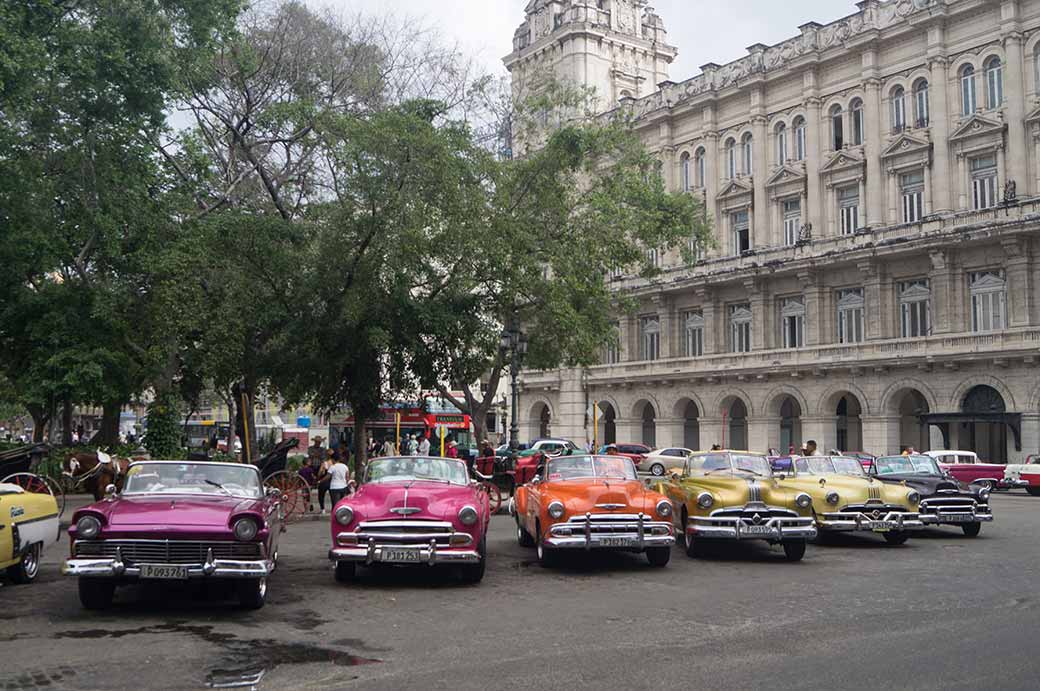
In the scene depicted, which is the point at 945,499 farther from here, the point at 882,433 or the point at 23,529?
the point at 882,433

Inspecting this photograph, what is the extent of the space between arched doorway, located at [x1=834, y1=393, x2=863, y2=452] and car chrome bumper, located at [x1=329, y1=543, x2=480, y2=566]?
36949mm

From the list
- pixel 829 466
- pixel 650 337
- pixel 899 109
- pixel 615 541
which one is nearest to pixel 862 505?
pixel 829 466

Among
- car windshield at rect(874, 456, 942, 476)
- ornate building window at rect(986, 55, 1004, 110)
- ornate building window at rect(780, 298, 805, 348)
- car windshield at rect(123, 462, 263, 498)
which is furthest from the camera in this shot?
ornate building window at rect(780, 298, 805, 348)

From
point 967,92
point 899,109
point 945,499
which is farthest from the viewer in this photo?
point 899,109

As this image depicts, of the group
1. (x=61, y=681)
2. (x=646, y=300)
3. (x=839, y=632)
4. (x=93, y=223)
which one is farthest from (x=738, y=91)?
(x=61, y=681)

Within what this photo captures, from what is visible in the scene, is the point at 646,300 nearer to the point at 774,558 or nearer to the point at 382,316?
the point at 382,316

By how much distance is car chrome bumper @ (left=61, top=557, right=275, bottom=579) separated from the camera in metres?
9.54

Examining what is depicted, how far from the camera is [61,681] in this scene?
7285 millimetres

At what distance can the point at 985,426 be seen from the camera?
41.2 metres

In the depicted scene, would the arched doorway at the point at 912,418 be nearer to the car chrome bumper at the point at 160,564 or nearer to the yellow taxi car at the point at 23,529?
the yellow taxi car at the point at 23,529

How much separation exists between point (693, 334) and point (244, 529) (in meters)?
44.5

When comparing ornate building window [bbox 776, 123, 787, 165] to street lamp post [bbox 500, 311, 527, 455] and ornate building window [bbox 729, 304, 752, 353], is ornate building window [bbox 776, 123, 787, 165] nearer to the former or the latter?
ornate building window [bbox 729, 304, 752, 353]

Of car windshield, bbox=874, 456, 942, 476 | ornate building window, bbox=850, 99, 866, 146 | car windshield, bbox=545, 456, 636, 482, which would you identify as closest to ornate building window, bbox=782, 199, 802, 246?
ornate building window, bbox=850, 99, 866, 146

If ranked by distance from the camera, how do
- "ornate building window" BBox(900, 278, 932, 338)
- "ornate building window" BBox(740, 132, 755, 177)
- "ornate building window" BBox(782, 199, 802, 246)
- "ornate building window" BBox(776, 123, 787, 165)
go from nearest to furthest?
"ornate building window" BBox(900, 278, 932, 338) → "ornate building window" BBox(782, 199, 802, 246) → "ornate building window" BBox(776, 123, 787, 165) → "ornate building window" BBox(740, 132, 755, 177)
